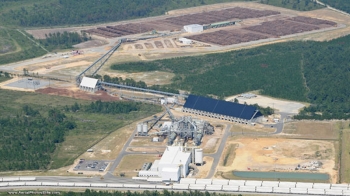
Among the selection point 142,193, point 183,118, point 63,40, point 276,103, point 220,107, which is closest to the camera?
point 142,193

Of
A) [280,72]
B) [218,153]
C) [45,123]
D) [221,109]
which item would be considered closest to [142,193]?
[218,153]

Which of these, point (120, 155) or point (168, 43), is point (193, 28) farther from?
point (120, 155)

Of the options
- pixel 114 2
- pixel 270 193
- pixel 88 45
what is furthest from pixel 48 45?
pixel 270 193

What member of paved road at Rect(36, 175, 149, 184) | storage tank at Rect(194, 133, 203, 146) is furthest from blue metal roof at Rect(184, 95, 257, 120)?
paved road at Rect(36, 175, 149, 184)

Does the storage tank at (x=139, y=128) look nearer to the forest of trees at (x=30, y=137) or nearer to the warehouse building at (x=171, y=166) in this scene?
the forest of trees at (x=30, y=137)

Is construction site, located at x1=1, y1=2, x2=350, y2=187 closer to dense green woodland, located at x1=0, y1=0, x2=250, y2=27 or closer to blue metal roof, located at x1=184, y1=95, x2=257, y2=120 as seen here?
blue metal roof, located at x1=184, y1=95, x2=257, y2=120
